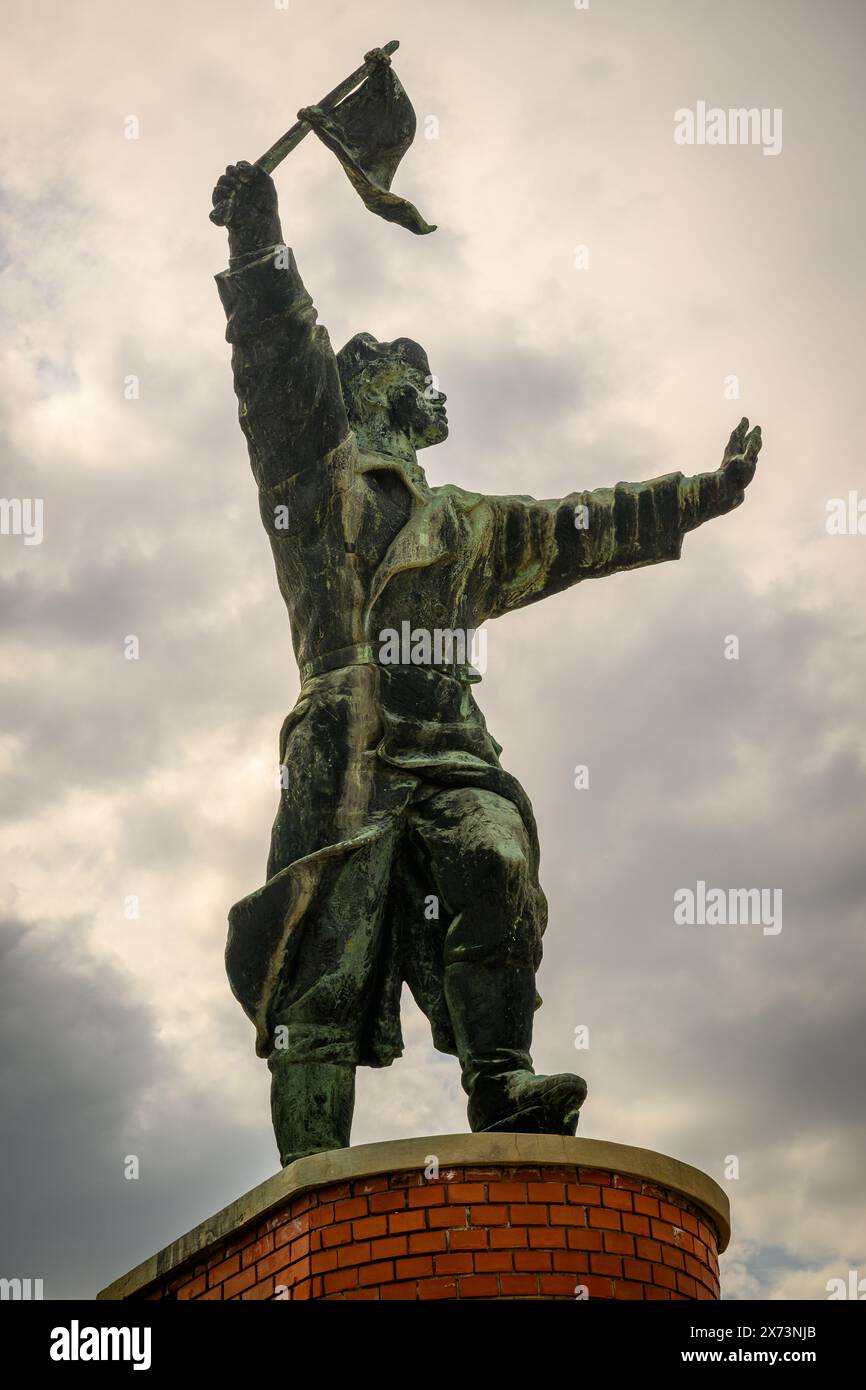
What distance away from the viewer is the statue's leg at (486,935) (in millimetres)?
7074

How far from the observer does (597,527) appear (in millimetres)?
8281

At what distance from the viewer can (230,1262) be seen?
22.1 ft

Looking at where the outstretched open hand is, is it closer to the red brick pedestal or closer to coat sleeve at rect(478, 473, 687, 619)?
coat sleeve at rect(478, 473, 687, 619)

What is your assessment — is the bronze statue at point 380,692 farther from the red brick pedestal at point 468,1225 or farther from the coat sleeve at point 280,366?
the red brick pedestal at point 468,1225

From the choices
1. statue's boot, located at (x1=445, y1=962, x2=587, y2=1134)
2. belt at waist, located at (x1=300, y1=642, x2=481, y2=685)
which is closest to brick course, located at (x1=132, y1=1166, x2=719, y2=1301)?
statue's boot, located at (x1=445, y1=962, x2=587, y2=1134)

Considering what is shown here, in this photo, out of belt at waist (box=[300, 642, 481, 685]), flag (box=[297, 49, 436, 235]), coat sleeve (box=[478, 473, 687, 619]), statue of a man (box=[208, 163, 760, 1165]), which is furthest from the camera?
coat sleeve (box=[478, 473, 687, 619])

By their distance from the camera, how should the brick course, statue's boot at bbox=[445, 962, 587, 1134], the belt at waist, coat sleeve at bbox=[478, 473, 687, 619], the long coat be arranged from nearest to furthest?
1. the brick course
2. statue's boot at bbox=[445, 962, 587, 1134]
3. the long coat
4. the belt at waist
5. coat sleeve at bbox=[478, 473, 687, 619]

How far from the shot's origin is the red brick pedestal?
626 cm

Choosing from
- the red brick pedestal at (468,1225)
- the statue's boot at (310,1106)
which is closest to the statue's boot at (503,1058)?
the red brick pedestal at (468,1225)

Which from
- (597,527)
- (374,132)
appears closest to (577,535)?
(597,527)

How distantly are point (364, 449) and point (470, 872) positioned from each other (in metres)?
1.91

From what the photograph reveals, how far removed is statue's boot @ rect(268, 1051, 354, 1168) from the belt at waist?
5.09 ft
